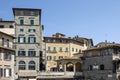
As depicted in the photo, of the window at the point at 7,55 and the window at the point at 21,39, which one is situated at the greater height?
the window at the point at 21,39

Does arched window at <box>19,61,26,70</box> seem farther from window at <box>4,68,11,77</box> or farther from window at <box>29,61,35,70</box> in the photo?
window at <box>4,68,11,77</box>

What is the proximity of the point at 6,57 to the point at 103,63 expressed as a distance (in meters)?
28.6

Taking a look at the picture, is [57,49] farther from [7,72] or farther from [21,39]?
[7,72]

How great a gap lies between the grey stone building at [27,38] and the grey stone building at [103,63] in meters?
13.6

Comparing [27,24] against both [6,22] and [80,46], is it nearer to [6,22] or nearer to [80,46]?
[6,22]

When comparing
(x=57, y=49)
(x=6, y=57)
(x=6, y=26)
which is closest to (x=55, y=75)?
(x=6, y=26)

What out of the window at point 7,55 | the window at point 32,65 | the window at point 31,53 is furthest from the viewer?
Answer: the window at point 31,53

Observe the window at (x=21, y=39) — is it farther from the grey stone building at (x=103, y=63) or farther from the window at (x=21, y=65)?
the grey stone building at (x=103, y=63)

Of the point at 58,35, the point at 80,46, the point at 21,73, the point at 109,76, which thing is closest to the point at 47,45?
the point at 58,35

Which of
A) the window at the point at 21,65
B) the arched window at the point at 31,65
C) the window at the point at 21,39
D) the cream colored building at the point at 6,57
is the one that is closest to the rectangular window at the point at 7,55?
the cream colored building at the point at 6,57

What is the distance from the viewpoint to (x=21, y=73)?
73.8 metres

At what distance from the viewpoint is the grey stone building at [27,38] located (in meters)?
76.4

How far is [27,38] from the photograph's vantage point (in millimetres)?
77188

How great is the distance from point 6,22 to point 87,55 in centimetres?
2362
